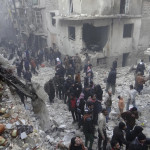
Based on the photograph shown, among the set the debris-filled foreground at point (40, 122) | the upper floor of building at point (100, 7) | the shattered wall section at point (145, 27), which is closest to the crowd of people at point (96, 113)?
the debris-filled foreground at point (40, 122)

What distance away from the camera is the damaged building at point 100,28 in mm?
12820

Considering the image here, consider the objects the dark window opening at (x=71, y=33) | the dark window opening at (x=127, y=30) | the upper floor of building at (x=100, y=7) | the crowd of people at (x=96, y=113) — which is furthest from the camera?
the dark window opening at (x=127, y=30)

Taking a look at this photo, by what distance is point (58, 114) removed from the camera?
308 inches

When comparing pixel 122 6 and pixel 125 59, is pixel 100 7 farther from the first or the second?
pixel 125 59

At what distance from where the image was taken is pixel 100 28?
1493 centimetres

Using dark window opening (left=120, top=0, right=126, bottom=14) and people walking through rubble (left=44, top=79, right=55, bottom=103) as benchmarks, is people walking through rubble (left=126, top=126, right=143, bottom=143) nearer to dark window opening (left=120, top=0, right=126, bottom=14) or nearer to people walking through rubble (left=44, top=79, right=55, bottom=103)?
people walking through rubble (left=44, top=79, right=55, bottom=103)

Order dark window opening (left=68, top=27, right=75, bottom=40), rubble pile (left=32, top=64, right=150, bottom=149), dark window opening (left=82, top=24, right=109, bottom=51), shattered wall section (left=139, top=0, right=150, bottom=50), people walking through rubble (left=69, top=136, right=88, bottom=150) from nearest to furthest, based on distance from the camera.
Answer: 1. people walking through rubble (left=69, top=136, right=88, bottom=150)
2. rubble pile (left=32, top=64, right=150, bottom=149)
3. shattered wall section (left=139, top=0, right=150, bottom=50)
4. dark window opening (left=82, top=24, right=109, bottom=51)
5. dark window opening (left=68, top=27, right=75, bottom=40)

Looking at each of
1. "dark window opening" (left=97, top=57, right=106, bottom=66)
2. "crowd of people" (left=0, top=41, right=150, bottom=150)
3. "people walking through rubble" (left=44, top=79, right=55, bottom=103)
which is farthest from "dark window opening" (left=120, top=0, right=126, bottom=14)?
"people walking through rubble" (left=44, top=79, right=55, bottom=103)

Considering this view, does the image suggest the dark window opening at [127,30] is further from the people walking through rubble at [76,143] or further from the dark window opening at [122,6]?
the people walking through rubble at [76,143]

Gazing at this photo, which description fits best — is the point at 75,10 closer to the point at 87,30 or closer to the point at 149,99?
the point at 87,30

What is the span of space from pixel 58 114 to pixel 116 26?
31.4 feet

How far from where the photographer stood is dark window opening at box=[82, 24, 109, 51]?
14.7 meters

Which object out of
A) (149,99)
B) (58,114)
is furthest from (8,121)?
(149,99)

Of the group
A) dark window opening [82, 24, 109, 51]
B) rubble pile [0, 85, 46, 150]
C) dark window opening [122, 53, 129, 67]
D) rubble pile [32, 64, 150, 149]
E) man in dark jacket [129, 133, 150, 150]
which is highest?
dark window opening [82, 24, 109, 51]
